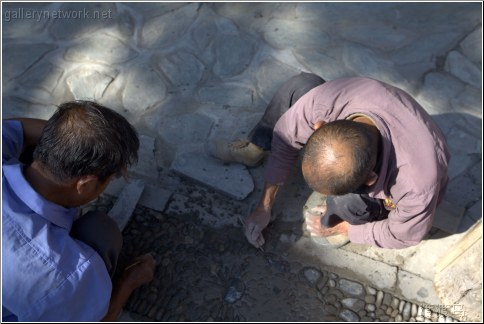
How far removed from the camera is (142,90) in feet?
10.2

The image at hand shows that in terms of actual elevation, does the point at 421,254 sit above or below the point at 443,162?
below

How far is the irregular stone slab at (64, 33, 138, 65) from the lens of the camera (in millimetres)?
3238

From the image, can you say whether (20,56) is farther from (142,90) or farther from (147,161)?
(147,161)

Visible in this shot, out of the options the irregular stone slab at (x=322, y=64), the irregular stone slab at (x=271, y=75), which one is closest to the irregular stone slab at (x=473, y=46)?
the irregular stone slab at (x=322, y=64)

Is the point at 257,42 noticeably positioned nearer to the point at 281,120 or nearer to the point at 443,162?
the point at 281,120

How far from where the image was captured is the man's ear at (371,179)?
6.25ft

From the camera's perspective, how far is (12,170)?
1823mm

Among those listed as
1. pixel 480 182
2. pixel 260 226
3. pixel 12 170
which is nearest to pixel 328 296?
pixel 260 226

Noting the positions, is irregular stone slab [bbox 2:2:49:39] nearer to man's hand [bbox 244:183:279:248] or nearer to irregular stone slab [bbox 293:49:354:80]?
irregular stone slab [bbox 293:49:354:80]

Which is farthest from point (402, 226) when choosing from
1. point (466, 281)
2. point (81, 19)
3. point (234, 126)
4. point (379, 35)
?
point (81, 19)

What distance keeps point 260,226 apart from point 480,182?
53.6 inches

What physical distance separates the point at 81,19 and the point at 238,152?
1.66 m

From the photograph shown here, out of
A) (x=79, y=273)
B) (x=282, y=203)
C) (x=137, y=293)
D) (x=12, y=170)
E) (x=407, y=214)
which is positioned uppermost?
(x=12, y=170)

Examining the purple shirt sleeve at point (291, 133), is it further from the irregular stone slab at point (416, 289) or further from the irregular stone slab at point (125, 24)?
the irregular stone slab at point (125, 24)
